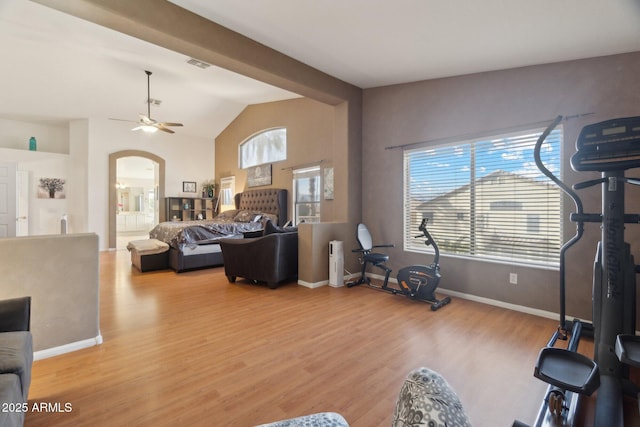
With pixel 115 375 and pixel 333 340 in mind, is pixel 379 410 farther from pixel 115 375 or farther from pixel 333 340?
Answer: pixel 115 375

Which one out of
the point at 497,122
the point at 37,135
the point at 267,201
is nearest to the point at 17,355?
the point at 497,122

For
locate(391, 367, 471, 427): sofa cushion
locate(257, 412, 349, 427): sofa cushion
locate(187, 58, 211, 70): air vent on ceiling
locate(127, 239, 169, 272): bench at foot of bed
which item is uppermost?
locate(187, 58, 211, 70): air vent on ceiling

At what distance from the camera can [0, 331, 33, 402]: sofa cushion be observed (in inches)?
50.4

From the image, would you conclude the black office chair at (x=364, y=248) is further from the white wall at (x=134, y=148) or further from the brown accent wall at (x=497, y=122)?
the white wall at (x=134, y=148)

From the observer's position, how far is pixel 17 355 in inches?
53.6

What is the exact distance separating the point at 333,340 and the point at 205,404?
44.4 inches

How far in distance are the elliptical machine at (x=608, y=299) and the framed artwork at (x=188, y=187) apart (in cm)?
864

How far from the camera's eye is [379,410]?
168cm

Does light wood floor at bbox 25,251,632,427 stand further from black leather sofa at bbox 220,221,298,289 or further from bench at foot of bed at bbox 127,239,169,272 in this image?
bench at foot of bed at bbox 127,239,169,272

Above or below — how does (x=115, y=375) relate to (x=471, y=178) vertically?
below

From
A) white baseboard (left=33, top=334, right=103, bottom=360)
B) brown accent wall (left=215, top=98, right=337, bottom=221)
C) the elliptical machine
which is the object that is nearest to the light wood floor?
white baseboard (left=33, top=334, right=103, bottom=360)

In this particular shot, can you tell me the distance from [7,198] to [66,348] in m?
2.58

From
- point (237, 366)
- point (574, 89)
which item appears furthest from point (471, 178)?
point (237, 366)

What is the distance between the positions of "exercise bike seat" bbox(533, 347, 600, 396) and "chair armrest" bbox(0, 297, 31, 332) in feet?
9.17
